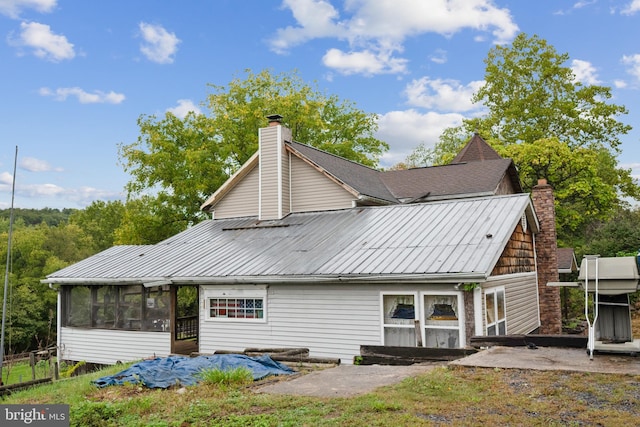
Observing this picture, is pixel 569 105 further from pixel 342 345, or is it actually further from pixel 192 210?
pixel 342 345

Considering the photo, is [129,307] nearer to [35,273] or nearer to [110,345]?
[110,345]

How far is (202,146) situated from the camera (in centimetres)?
3081

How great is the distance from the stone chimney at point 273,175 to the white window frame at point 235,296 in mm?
4851

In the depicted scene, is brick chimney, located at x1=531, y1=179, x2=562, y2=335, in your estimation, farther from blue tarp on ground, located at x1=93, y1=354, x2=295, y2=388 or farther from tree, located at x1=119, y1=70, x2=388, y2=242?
tree, located at x1=119, y1=70, x2=388, y2=242

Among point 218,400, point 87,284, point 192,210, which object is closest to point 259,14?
point 192,210

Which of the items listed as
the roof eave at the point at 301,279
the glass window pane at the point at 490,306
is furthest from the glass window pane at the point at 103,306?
the glass window pane at the point at 490,306

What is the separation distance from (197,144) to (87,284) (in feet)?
51.0

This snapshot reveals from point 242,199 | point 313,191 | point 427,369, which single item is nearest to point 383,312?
point 427,369

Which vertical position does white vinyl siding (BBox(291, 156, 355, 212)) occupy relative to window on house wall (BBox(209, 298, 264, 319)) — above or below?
above

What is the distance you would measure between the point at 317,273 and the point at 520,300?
659 centimetres

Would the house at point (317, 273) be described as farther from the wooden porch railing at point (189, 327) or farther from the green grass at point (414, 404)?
the green grass at point (414, 404)

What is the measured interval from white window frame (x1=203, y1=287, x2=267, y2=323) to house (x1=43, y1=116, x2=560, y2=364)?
0.04m

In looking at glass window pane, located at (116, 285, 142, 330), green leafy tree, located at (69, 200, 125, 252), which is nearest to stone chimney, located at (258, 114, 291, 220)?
glass window pane, located at (116, 285, 142, 330)

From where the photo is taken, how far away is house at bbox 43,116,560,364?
12758 millimetres
